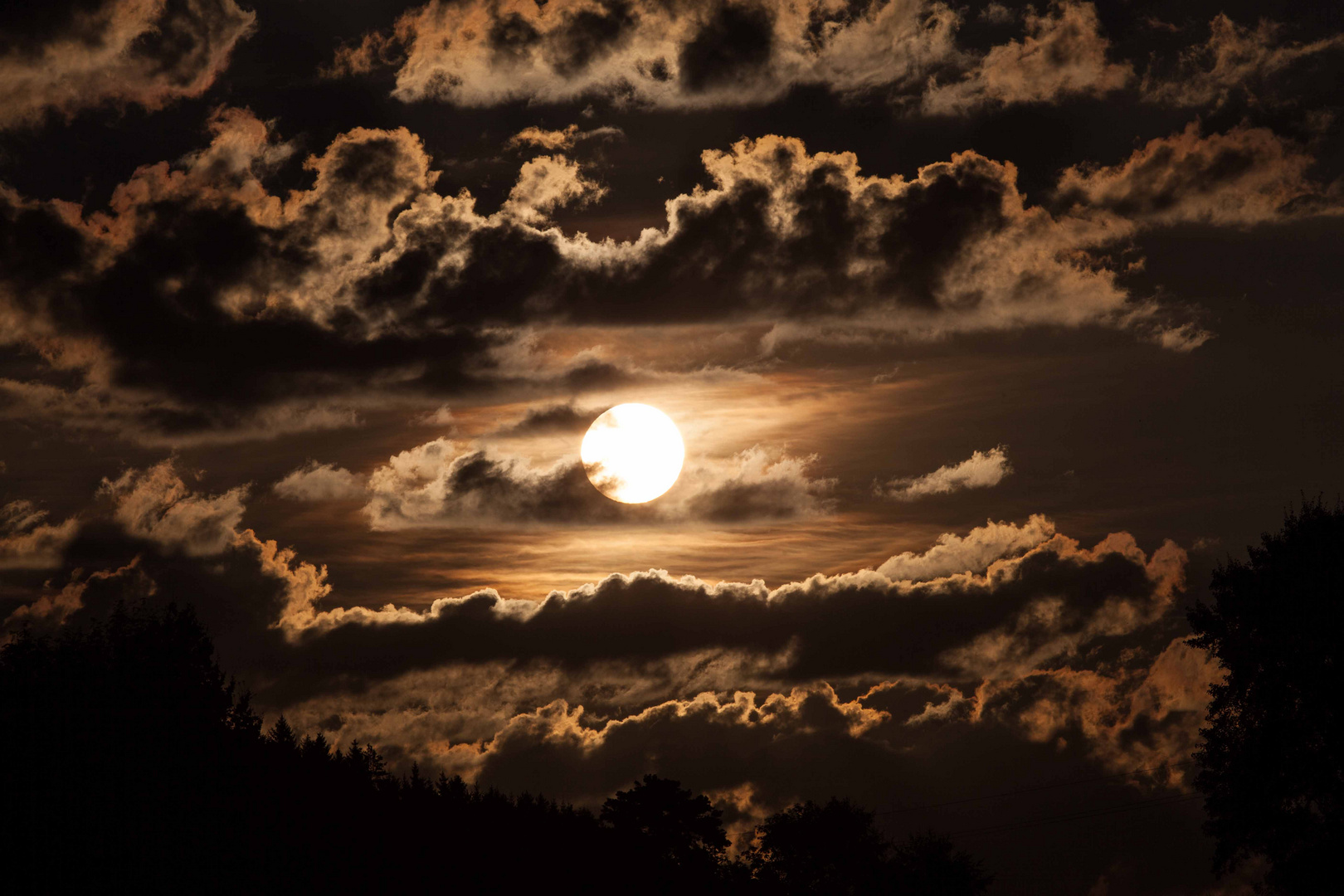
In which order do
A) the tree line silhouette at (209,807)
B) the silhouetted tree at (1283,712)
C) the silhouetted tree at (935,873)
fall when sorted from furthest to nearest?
the silhouetted tree at (935,873) → the tree line silhouette at (209,807) → the silhouetted tree at (1283,712)

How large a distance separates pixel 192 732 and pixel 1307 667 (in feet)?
195

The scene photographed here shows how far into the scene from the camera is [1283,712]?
45.9 m

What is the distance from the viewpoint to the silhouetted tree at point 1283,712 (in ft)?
145

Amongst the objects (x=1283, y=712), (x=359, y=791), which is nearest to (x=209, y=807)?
(x=359, y=791)

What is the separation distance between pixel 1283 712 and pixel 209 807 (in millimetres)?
52868

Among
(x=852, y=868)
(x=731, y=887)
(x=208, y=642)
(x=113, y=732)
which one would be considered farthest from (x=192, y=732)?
(x=852, y=868)

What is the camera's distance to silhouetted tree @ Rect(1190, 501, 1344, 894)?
4419cm

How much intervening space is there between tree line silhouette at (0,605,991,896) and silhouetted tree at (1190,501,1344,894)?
41.0m

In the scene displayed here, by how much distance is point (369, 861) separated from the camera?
64125 mm

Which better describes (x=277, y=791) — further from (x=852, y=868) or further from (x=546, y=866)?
(x=852, y=868)

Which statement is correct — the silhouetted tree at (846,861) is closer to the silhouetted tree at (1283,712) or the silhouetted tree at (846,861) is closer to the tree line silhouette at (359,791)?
the tree line silhouette at (359,791)

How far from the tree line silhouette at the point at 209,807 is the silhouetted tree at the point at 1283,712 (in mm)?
41036

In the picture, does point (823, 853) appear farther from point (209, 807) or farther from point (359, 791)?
point (209, 807)

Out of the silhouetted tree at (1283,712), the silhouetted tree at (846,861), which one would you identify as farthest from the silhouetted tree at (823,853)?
the silhouetted tree at (1283,712)
